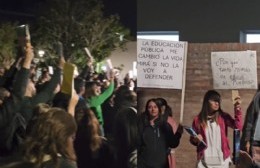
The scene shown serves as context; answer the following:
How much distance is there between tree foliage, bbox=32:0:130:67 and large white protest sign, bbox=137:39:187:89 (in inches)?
10.2

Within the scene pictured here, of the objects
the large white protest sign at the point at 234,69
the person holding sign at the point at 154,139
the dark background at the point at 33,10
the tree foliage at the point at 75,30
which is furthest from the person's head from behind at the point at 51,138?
the large white protest sign at the point at 234,69

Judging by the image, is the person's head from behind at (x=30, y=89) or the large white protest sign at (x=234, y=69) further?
the large white protest sign at (x=234, y=69)

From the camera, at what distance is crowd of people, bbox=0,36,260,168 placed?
221 cm

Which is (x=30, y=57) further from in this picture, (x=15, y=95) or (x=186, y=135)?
(x=186, y=135)

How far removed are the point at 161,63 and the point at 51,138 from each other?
3.10 ft

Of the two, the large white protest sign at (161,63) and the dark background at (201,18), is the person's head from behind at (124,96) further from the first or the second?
the dark background at (201,18)

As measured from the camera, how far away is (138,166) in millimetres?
2850

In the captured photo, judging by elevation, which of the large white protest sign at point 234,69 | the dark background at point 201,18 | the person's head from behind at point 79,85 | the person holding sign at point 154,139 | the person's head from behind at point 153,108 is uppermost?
the dark background at point 201,18

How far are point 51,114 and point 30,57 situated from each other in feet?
1.14

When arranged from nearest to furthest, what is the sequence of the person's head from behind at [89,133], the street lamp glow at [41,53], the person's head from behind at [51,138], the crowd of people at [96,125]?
the person's head from behind at [51,138] → the crowd of people at [96,125] → the street lamp glow at [41,53] → the person's head from behind at [89,133]

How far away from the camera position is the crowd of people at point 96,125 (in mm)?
2205

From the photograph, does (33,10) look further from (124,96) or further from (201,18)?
(201,18)

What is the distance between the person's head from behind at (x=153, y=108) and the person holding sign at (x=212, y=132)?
216 mm

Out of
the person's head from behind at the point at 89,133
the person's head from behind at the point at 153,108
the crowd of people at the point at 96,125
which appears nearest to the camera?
the crowd of people at the point at 96,125
